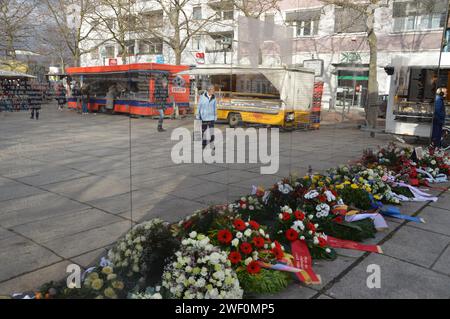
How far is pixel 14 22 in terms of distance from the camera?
25875mm

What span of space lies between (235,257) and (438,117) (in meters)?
9.20

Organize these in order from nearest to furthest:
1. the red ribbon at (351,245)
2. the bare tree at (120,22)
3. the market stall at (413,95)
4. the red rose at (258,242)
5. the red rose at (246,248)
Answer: the red rose at (246,248) < the red rose at (258,242) < the red ribbon at (351,245) < the bare tree at (120,22) < the market stall at (413,95)

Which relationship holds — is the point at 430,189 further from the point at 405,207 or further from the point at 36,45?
the point at 36,45

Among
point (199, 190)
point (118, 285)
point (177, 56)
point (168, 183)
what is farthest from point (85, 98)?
point (118, 285)

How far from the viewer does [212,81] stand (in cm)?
653

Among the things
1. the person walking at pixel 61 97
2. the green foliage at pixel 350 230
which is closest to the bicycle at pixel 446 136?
the green foliage at pixel 350 230

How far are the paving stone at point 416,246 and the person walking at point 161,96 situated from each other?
699 centimetres

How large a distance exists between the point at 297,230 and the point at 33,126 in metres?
14.0

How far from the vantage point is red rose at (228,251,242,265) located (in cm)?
312

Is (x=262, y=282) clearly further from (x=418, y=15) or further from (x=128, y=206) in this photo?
(x=418, y=15)

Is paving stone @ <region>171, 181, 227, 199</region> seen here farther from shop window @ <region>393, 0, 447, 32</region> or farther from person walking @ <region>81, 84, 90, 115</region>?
person walking @ <region>81, 84, 90, 115</region>

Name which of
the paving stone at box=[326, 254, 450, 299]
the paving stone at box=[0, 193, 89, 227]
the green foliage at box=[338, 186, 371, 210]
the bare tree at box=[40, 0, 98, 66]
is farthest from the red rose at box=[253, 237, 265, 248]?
the bare tree at box=[40, 0, 98, 66]

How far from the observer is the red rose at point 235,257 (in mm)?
3117

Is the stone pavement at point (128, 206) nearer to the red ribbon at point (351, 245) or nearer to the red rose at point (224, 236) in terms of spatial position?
the red ribbon at point (351, 245)
